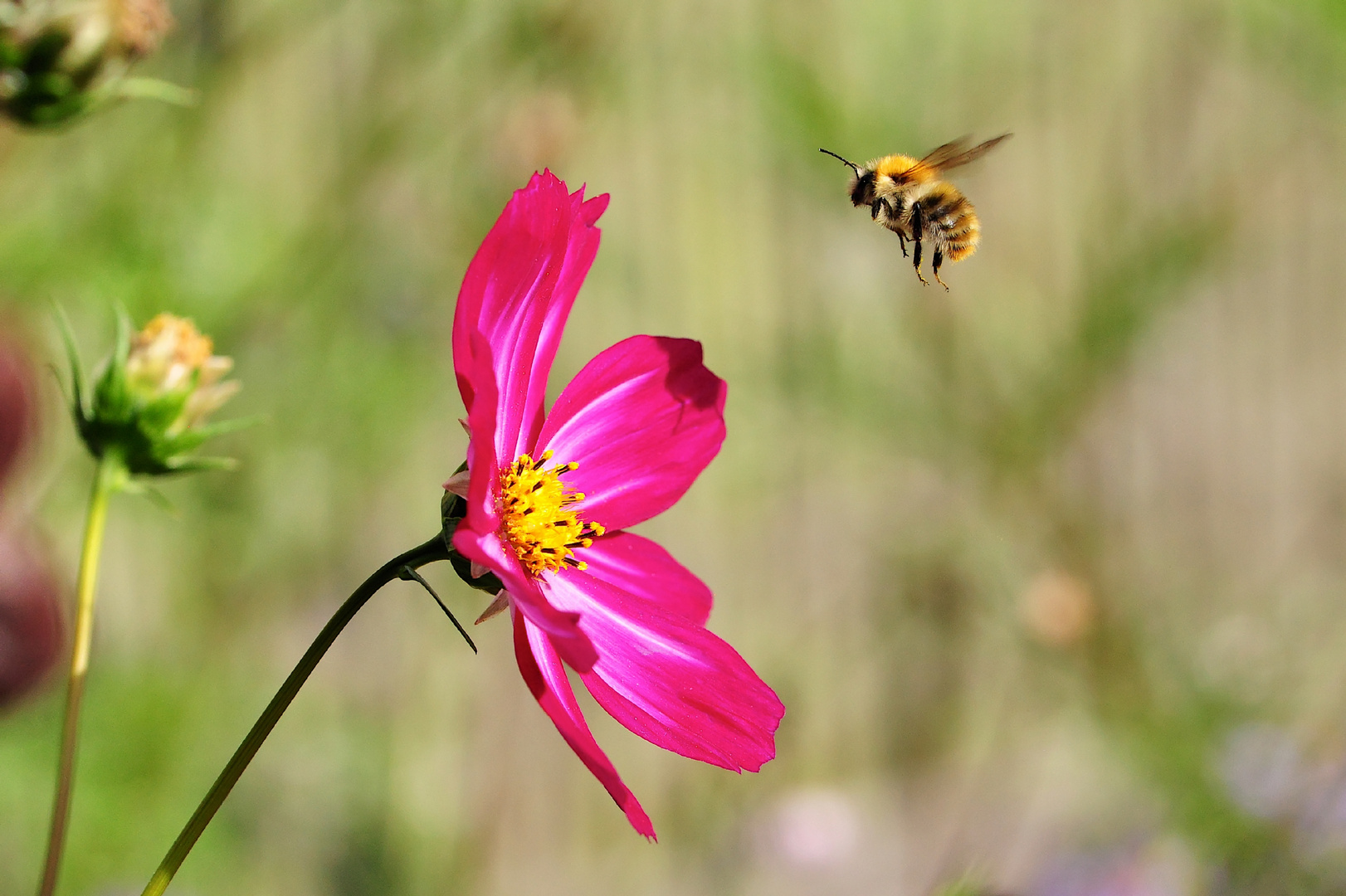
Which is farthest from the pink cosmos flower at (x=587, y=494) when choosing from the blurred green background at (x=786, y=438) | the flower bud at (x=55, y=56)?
the blurred green background at (x=786, y=438)

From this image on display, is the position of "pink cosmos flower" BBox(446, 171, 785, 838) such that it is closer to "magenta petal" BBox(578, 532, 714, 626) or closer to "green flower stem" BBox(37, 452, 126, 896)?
"magenta petal" BBox(578, 532, 714, 626)

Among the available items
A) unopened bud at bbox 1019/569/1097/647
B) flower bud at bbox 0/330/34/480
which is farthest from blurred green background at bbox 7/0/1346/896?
flower bud at bbox 0/330/34/480

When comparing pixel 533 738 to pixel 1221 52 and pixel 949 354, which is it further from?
pixel 1221 52

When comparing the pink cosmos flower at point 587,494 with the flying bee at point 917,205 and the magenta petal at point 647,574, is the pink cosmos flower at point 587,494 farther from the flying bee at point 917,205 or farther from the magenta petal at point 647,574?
the flying bee at point 917,205

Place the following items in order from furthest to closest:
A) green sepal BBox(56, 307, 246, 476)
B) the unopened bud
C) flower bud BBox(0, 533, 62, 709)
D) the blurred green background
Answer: the unopened bud → the blurred green background → flower bud BBox(0, 533, 62, 709) → green sepal BBox(56, 307, 246, 476)

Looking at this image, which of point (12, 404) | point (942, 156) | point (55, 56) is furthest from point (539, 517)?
point (12, 404)

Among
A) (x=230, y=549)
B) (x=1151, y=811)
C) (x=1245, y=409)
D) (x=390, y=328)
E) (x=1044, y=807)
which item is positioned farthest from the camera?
(x=1245, y=409)

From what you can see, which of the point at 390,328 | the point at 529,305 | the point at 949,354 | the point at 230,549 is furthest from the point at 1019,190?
the point at 529,305

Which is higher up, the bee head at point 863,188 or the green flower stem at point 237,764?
the bee head at point 863,188
